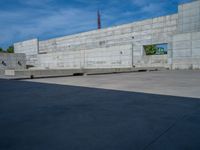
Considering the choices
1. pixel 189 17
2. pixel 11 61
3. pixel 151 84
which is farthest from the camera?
pixel 11 61

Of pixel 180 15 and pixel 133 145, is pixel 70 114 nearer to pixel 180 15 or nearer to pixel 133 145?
pixel 133 145

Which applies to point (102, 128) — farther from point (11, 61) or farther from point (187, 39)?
point (11, 61)

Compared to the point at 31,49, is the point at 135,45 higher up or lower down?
lower down

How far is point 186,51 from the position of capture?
21.5 metres

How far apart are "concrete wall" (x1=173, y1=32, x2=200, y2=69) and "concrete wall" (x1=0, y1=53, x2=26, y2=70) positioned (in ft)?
89.9

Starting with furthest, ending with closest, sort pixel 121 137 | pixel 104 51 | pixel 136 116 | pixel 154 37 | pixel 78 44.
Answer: pixel 78 44 → pixel 104 51 → pixel 154 37 → pixel 136 116 → pixel 121 137

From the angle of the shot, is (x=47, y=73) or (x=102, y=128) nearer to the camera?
(x=102, y=128)

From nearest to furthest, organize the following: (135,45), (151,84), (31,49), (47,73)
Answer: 1. (151,84)
2. (47,73)
3. (135,45)
4. (31,49)

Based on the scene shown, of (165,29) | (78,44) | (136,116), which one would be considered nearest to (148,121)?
(136,116)

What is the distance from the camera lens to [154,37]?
79.6 feet

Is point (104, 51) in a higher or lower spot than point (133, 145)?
higher

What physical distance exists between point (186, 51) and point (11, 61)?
97.1 feet

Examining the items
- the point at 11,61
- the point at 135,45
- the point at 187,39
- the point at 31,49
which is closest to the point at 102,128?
the point at 187,39

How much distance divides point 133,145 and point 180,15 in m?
24.4
